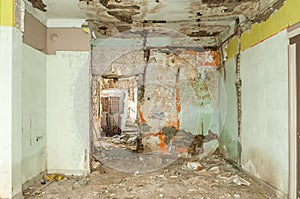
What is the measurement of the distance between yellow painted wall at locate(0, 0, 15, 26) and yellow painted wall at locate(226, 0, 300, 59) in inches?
124

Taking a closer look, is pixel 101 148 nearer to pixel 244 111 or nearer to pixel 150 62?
pixel 150 62

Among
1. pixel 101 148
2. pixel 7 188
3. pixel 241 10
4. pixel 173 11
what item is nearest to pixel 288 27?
pixel 241 10

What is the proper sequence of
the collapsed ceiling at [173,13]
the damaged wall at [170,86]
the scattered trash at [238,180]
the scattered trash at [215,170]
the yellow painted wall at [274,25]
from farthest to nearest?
the damaged wall at [170,86]
the scattered trash at [215,170]
the scattered trash at [238,180]
the collapsed ceiling at [173,13]
the yellow painted wall at [274,25]

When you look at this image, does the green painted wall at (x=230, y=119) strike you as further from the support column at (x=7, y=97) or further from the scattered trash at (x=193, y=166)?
the support column at (x=7, y=97)

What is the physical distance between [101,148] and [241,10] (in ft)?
15.0

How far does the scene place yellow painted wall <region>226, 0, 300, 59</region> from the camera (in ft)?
11.1

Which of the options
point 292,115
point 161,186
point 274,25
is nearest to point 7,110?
point 161,186

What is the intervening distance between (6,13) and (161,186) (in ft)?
9.96

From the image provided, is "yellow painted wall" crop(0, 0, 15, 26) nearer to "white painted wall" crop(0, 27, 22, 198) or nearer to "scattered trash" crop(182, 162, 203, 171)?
"white painted wall" crop(0, 27, 22, 198)

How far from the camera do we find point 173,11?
15.9 ft

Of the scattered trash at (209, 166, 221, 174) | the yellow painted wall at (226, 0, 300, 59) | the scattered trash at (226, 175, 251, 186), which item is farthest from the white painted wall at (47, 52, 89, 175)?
the yellow painted wall at (226, 0, 300, 59)

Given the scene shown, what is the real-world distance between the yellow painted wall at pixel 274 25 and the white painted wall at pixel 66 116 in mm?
2621

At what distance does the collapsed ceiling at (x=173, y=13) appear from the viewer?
4.36m

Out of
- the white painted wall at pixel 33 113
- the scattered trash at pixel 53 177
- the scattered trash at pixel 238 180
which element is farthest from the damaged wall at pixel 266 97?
the white painted wall at pixel 33 113
